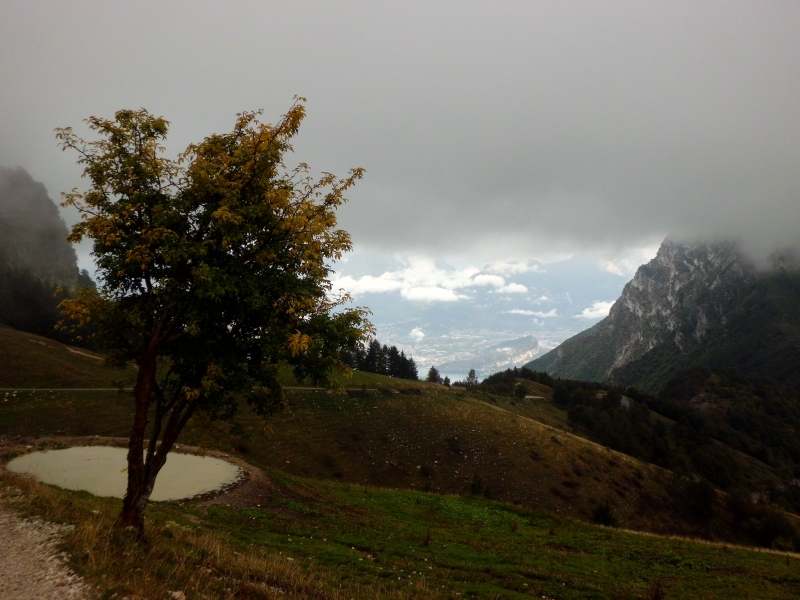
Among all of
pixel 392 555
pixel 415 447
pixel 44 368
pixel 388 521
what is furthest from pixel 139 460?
pixel 44 368

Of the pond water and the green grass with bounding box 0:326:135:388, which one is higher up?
the green grass with bounding box 0:326:135:388

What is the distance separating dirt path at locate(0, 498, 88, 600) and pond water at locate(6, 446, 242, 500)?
1432cm

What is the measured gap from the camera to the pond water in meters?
27.3

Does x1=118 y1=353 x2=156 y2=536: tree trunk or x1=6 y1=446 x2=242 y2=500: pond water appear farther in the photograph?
x1=6 y1=446 x2=242 y2=500: pond water

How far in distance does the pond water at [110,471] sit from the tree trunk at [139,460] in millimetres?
14928

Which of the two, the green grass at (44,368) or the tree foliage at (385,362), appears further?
the tree foliage at (385,362)

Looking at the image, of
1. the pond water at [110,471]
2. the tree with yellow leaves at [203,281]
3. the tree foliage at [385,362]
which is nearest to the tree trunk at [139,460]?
the tree with yellow leaves at [203,281]

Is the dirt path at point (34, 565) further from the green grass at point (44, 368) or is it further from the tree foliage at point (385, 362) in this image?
the tree foliage at point (385, 362)

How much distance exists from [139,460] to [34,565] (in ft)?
10.7

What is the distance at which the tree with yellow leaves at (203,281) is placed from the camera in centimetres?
1280

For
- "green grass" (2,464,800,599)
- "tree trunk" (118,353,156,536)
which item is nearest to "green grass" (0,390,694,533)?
"green grass" (2,464,800,599)

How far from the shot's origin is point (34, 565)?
35.1 ft

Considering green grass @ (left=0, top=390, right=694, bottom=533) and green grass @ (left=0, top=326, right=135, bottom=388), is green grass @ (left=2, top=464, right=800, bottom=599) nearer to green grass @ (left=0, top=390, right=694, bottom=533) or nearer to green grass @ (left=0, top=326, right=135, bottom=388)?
green grass @ (left=0, top=390, right=694, bottom=533)

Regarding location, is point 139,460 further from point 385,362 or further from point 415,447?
point 385,362
